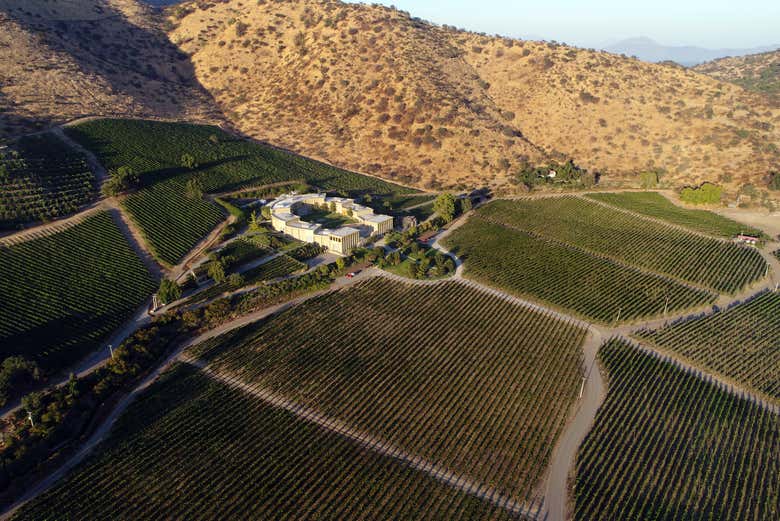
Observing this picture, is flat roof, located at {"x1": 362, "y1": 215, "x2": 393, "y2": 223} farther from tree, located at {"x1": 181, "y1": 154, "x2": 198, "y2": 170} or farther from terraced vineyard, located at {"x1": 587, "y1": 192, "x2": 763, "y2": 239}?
terraced vineyard, located at {"x1": 587, "y1": 192, "x2": 763, "y2": 239}

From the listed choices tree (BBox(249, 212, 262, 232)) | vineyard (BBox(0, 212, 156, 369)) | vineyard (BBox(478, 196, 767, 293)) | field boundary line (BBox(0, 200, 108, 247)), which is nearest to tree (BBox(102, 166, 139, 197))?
field boundary line (BBox(0, 200, 108, 247))

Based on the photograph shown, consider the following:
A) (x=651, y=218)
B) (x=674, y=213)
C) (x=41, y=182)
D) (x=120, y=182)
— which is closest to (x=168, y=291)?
(x=120, y=182)

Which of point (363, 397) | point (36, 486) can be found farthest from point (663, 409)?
point (36, 486)

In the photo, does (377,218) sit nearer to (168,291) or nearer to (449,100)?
(168,291)

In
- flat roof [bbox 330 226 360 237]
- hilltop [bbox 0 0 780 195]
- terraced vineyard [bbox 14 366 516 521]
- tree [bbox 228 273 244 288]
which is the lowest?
terraced vineyard [bbox 14 366 516 521]

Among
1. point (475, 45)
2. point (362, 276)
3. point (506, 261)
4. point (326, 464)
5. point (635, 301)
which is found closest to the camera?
point (326, 464)

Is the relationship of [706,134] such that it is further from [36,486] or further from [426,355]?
[36,486]

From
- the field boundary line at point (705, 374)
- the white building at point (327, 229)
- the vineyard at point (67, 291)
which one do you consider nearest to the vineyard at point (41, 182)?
the vineyard at point (67, 291)
